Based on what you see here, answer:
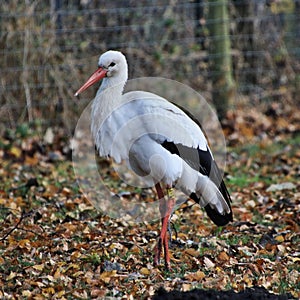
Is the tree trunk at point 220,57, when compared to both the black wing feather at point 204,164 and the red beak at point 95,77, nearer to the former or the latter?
the black wing feather at point 204,164

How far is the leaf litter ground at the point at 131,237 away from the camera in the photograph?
4281 mm

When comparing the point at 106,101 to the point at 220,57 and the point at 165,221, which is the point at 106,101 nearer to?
the point at 165,221

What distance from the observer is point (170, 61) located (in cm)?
956

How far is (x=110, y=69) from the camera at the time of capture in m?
5.21

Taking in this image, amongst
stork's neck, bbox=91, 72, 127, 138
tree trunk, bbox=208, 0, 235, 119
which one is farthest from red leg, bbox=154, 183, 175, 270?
tree trunk, bbox=208, 0, 235, 119

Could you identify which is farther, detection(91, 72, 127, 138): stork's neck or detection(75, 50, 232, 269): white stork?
detection(91, 72, 127, 138): stork's neck

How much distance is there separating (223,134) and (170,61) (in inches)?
54.0

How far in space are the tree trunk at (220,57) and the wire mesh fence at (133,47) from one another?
0.05m

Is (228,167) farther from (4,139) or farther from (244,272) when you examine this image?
(244,272)

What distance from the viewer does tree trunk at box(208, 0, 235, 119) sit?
960cm

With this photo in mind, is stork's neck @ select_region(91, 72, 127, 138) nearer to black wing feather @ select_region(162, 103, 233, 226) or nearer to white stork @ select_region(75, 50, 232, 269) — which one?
white stork @ select_region(75, 50, 232, 269)

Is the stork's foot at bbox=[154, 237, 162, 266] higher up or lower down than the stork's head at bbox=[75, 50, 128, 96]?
lower down

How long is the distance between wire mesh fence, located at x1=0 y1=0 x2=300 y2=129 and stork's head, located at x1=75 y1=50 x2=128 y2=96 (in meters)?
3.33

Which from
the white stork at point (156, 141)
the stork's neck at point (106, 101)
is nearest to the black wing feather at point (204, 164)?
the white stork at point (156, 141)
